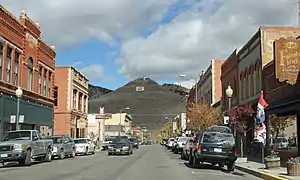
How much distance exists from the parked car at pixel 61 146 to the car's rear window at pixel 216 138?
14826 millimetres

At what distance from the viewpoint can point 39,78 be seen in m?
50.8

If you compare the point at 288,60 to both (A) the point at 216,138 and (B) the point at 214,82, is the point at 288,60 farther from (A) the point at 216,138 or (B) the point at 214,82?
(B) the point at 214,82

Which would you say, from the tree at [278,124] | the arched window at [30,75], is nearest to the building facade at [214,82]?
the arched window at [30,75]

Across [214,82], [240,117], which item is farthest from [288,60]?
[214,82]

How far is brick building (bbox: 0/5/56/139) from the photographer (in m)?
40.2

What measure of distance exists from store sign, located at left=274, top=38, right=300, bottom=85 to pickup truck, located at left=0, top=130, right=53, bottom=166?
563 inches

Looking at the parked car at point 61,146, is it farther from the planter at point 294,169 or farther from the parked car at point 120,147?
the planter at point 294,169

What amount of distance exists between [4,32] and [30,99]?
339 inches

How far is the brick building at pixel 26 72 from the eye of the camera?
4022cm

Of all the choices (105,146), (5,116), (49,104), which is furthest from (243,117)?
(105,146)

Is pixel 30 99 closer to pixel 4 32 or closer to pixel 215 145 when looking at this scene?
pixel 4 32

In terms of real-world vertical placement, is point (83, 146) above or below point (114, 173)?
above

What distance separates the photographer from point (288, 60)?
23.0m

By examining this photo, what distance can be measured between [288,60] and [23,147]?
14875 millimetres
